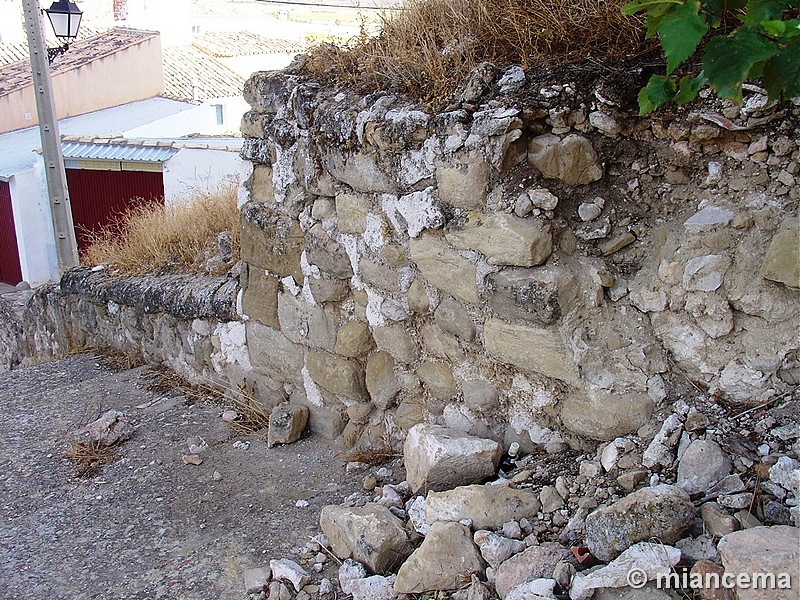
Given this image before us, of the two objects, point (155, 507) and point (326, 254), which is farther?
point (326, 254)

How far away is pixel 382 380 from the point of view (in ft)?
8.47

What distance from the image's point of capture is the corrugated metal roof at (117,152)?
9.48 metres

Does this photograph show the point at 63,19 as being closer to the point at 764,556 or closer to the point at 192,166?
the point at 192,166

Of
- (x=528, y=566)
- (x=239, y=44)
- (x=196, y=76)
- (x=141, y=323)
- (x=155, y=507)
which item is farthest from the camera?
(x=239, y=44)

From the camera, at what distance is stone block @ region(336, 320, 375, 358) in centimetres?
261

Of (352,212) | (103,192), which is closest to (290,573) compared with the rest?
(352,212)

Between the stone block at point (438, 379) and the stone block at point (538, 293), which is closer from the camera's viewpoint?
the stone block at point (538, 293)

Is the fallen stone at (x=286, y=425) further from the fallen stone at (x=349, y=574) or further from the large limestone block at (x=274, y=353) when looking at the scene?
the fallen stone at (x=349, y=574)

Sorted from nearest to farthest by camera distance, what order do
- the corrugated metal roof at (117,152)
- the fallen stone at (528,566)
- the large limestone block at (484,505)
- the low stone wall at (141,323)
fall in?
1. the fallen stone at (528,566)
2. the large limestone block at (484,505)
3. the low stone wall at (141,323)
4. the corrugated metal roof at (117,152)

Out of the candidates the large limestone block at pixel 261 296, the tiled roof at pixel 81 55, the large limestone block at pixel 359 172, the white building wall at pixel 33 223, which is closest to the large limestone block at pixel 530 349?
the large limestone block at pixel 359 172

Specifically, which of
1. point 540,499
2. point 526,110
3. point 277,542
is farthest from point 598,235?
point 277,542

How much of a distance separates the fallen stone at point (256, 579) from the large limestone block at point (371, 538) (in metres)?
0.20

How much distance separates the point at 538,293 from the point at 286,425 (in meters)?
1.27

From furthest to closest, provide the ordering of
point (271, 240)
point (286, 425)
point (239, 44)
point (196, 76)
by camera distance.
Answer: point (239, 44)
point (196, 76)
point (271, 240)
point (286, 425)
